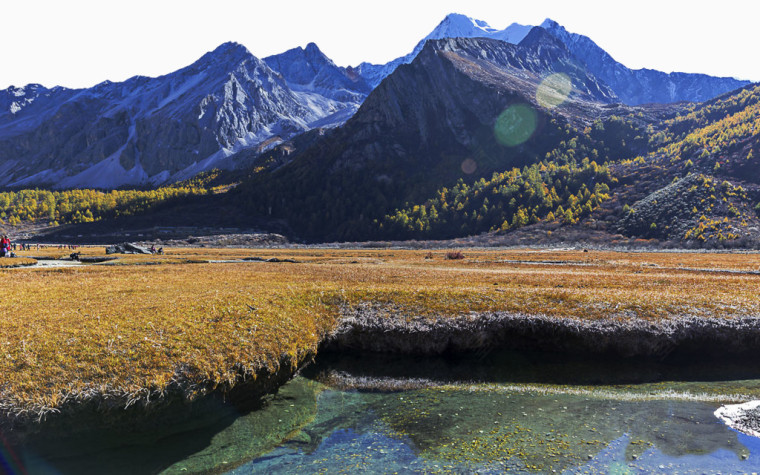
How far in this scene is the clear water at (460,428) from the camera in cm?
1227

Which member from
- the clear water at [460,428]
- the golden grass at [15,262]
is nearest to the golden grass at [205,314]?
the clear water at [460,428]

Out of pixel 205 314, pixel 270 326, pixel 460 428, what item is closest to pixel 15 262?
pixel 205 314

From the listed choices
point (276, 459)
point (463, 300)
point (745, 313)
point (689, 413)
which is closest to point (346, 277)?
point (463, 300)

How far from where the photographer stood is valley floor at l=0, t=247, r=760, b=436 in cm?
1266

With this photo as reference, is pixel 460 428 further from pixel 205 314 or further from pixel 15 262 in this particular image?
pixel 15 262

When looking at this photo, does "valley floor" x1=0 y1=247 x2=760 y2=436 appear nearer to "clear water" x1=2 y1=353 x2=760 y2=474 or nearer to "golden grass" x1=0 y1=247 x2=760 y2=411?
"golden grass" x1=0 y1=247 x2=760 y2=411

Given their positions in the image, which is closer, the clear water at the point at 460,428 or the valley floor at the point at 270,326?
the clear water at the point at 460,428

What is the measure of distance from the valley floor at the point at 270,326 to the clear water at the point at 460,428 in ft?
4.31

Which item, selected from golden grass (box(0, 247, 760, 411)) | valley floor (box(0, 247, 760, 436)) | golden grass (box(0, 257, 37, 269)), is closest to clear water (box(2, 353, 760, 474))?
valley floor (box(0, 247, 760, 436))

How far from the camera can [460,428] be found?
14781 mm

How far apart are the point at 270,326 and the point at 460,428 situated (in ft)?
31.9

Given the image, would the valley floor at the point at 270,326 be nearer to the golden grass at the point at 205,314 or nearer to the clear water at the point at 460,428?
the golden grass at the point at 205,314

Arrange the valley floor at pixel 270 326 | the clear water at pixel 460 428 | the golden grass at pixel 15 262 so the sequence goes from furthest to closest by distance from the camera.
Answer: the golden grass at pixel 15 262
the valley floor at pixel 270 326
the clear water at pixel 460 428

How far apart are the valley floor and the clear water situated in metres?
1.31
